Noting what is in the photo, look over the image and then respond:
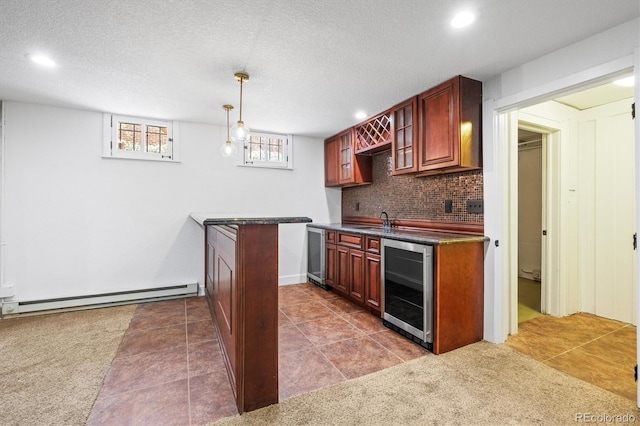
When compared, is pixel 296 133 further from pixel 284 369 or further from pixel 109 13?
pixel 284 369

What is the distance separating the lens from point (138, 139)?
3.93 m

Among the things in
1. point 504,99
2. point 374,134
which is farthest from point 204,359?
point 504,99

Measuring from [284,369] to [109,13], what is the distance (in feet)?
8.62

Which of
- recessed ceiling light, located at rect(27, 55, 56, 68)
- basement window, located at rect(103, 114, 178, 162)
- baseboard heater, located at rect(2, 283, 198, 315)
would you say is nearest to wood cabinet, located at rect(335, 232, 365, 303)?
baseboard heater, located at rect(2, 283, 198, 315)

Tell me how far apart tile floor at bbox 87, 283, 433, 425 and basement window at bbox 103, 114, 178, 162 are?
1.94 metres

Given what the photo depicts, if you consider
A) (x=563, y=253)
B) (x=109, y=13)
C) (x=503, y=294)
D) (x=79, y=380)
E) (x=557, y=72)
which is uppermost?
(x=109, y=13)

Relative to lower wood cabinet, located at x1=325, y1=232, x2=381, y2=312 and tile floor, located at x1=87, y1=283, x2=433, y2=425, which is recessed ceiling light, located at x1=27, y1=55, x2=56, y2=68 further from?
lower wood cabinet, located at x1=325, y1=232, x2=381, y2=312

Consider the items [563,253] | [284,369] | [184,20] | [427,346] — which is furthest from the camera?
[563,253]

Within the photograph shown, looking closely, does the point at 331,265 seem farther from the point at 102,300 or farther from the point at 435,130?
the point at 102,300

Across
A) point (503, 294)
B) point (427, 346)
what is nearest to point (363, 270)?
point (427, 346)

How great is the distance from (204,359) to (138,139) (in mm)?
3006

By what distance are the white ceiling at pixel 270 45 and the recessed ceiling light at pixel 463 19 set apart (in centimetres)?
4

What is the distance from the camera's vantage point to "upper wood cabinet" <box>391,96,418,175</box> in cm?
311

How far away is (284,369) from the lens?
225 cm
